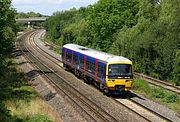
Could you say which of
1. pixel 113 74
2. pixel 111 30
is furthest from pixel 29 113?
pixel 111 30

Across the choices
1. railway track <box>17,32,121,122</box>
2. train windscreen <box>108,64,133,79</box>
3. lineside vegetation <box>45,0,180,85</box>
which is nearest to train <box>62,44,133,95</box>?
train windscreen <box>108,64,133,79</box>

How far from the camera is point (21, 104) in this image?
2677 cm

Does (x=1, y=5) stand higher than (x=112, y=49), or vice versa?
(x=1, y=5)

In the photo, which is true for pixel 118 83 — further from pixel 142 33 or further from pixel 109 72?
pixel 142 33

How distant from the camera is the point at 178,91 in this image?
3431cm

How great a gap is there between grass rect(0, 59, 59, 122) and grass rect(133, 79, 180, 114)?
8.03m

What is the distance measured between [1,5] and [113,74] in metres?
19.0

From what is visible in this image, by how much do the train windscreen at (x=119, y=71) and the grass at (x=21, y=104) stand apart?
534cm

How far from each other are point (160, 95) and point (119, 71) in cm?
372

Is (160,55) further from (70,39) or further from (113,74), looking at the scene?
(70,39)

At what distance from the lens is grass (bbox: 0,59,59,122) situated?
73.1 feet

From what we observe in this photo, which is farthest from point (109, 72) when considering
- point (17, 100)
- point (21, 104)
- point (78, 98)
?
point (21, 104)

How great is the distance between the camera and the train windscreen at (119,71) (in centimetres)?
3002

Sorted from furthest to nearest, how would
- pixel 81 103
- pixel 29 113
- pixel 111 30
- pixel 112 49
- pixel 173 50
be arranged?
pixel 111 30, pixel 112 49, pixel 173 50, pixel 81 103, pixel 29 113
